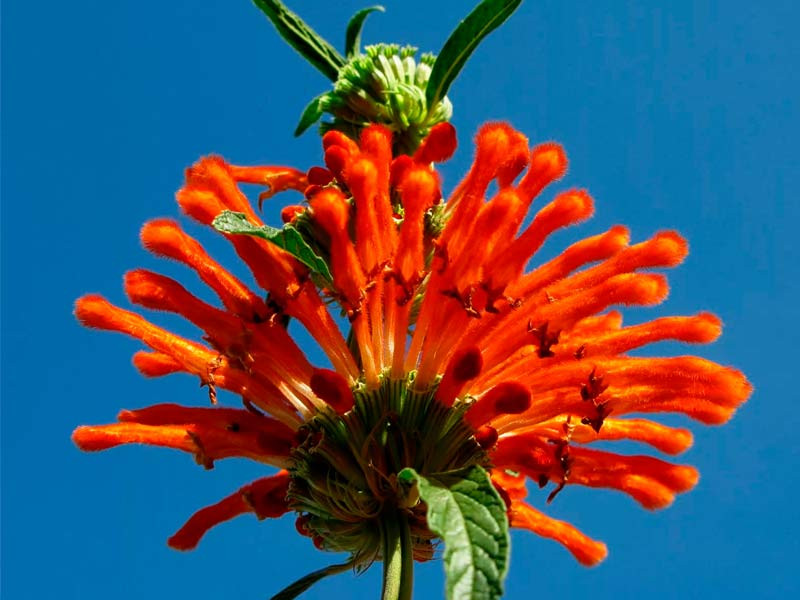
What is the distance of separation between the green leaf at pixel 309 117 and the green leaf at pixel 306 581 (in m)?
2.00

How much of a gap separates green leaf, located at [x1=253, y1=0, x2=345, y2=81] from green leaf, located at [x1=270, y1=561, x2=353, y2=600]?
2.18 meters

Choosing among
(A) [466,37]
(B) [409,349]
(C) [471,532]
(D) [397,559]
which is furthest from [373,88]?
(C) [471,532]

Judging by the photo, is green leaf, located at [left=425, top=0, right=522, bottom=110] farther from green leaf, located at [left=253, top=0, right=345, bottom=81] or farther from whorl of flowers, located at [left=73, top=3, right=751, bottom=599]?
green leaf, located at [left=253, top=0, right=345, bottom=81]

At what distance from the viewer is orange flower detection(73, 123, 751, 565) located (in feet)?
11.4

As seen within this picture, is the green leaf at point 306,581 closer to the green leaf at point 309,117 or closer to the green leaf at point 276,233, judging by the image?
the green leaf at point 276,233

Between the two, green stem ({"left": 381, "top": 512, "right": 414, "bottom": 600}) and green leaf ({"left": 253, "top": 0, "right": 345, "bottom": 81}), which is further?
green leaf ({"left": 253, "top": 0, "right": 345, "bottom": 81})

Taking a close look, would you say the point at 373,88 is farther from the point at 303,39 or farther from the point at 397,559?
the point at 397,559

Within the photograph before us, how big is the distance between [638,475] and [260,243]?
1760 mm

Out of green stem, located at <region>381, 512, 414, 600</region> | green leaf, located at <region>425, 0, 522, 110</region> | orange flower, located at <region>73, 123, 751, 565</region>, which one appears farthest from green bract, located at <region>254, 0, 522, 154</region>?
green stem, located at <region>381, 512, 414, 600</region>

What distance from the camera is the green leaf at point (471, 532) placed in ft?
8.02

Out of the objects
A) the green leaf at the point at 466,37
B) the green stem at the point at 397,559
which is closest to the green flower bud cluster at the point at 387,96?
the green leaf at the point at 466,37

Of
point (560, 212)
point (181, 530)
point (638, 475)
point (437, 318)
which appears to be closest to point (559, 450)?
point (638, 475)

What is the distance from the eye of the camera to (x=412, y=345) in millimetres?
3646

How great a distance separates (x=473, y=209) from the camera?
3.66 metres
